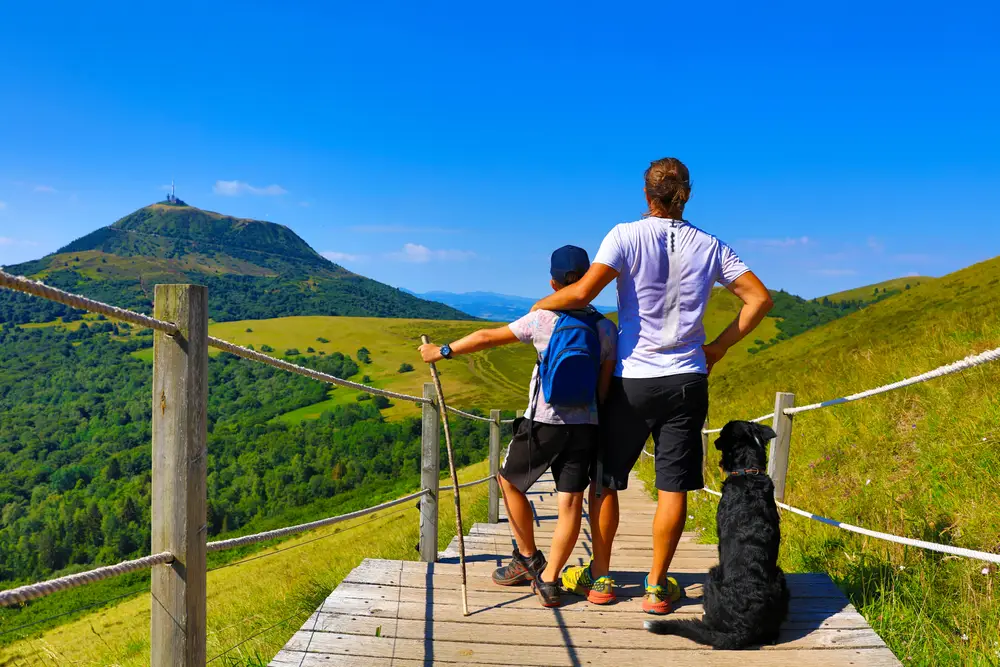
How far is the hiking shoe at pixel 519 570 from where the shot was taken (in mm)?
2876

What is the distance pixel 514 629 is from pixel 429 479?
4.18 feet

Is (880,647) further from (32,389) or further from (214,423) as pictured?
(32,389)

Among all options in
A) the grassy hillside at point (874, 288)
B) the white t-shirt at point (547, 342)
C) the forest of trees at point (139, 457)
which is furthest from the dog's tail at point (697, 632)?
the grassy hillside at point (874, 288)

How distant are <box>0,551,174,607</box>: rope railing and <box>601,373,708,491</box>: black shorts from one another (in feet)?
5.43

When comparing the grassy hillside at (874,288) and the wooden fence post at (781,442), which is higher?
the grassy hillside at (874,288)

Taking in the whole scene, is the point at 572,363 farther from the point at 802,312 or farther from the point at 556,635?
the point at 802,312

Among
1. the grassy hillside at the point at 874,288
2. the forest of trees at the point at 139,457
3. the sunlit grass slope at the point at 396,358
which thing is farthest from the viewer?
the sunlit grass slope at the point at 396,358

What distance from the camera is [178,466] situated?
1.61 m

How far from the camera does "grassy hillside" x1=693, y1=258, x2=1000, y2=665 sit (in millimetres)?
2383

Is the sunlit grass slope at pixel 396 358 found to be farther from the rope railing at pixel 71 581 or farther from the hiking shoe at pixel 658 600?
the rope railing at pixel 71 581

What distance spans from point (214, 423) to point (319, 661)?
9494 centimetres

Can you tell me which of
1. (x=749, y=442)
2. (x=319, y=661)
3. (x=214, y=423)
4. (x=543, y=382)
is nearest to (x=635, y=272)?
(x=543, y=382)

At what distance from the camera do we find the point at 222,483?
65.4 m

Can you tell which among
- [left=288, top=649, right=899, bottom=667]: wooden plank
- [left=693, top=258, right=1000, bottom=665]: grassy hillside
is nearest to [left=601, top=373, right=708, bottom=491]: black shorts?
[left=288, top=649, right=899, bottom=667]: wooden plank
